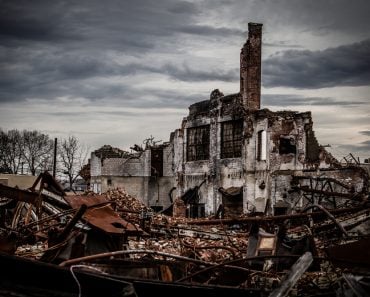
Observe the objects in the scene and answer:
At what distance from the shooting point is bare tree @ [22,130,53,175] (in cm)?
5544

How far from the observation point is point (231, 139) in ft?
88.0

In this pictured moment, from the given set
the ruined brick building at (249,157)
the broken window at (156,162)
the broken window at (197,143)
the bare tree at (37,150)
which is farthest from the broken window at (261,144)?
the bare tree at (37,150)

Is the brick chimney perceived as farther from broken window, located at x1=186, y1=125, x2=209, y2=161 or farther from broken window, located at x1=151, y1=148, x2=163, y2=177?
broken window, located at x1=151, y1=148, x2=163, y2=177

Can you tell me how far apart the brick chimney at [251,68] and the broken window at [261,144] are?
1.82 m

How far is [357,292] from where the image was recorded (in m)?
3.84

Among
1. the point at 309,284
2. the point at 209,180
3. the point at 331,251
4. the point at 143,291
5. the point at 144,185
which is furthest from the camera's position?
the point at 144,185

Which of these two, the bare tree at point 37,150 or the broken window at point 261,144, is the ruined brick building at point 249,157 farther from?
the bare tree at point 37,150

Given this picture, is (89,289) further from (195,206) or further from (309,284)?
(195,206)

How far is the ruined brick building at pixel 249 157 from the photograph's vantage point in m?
22.2

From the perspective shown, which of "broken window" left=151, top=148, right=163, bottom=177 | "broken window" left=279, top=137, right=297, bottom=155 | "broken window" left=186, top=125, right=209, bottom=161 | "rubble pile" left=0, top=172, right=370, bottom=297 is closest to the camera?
"rubble pile" left=0, top=172, right=370, bottom=297

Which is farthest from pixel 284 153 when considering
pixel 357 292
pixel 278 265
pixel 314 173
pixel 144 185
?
pixel 357 292

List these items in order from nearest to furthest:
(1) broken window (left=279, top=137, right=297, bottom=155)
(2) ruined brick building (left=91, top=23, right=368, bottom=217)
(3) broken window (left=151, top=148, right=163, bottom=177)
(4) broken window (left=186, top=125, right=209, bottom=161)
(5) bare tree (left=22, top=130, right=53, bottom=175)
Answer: (2) ruined brick building (left=91, top=23, right=368, bottom=217), (1) broken window (left=279, top=137, right=297, bottom=155), (4) broken window (left=186, top=125, right=209, bottom=161), (3) broken window (left=151, top=148, right=163, bottom=177), (5) bare tree (left=22, top=130, right=53, bottom=175)

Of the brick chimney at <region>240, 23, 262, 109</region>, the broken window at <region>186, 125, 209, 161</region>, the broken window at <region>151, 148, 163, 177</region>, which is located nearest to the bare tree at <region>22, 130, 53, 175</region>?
the broken window at <region>151, 148, 163, 177</region>

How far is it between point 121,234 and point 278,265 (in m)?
2.30
